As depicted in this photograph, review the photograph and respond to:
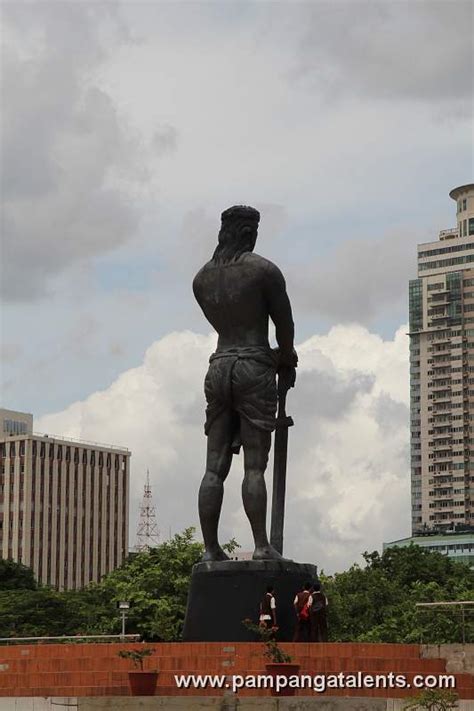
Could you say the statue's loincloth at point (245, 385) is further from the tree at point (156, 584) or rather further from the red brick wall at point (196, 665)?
the tree at point (156, 584)

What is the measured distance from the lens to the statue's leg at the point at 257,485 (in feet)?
59.7

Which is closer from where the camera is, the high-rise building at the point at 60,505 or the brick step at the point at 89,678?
the brick step at the point at 89,678

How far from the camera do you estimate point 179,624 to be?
38812 millimetres

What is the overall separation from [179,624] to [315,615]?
2178cm

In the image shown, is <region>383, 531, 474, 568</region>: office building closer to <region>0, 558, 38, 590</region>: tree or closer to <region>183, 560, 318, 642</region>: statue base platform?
<region>0, 558, 38, 590</region>: tree

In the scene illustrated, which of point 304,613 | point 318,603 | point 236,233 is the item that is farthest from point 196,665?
point 236,233

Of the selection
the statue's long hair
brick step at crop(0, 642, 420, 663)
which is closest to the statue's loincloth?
the statue's long hair

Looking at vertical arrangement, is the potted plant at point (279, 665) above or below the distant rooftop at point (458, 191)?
below

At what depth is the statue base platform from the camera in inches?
699

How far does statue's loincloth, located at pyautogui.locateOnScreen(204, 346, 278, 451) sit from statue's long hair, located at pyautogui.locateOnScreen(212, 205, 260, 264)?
121cm

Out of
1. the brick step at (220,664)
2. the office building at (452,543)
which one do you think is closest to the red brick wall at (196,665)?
the brick step at (220,664)

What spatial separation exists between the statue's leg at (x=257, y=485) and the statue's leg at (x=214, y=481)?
0.26m

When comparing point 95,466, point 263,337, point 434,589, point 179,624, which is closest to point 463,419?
point 95,466

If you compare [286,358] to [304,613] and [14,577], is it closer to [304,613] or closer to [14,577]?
[304,613]
